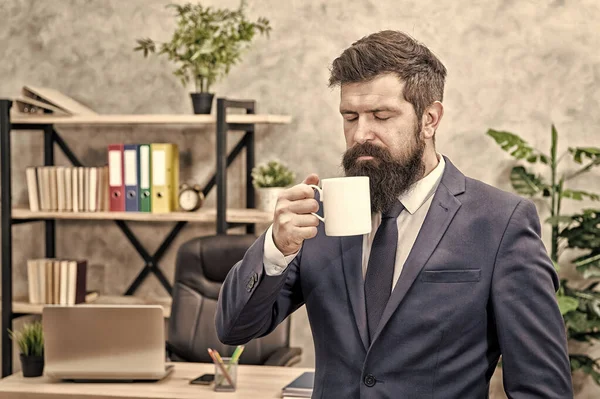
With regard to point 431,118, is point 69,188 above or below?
below

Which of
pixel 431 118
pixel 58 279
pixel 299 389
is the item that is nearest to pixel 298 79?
pixel 58 279

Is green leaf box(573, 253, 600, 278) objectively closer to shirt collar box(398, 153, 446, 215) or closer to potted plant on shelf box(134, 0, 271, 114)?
potted plant on shelf box(134, 0, 271, 114)

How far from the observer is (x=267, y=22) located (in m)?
3.91

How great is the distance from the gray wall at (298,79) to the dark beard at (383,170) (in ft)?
7.96

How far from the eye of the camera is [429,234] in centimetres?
152

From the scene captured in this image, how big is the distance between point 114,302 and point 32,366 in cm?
146

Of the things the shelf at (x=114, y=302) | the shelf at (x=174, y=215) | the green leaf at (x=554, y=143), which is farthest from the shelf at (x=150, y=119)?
the green leaf at (x=554, y=143)

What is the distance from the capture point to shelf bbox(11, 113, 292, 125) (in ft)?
12.5

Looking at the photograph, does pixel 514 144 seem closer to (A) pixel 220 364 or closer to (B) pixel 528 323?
(A) pixel 220 364

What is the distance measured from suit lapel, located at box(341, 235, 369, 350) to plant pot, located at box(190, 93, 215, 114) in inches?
92.9

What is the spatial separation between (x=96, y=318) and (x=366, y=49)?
1.36 m

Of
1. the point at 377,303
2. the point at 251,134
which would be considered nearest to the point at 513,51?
the point at 251,134

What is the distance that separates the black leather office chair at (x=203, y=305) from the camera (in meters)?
3.31

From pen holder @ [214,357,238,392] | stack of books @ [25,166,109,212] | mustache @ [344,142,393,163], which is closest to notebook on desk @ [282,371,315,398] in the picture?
pen holder @ [214,357,238,392]
